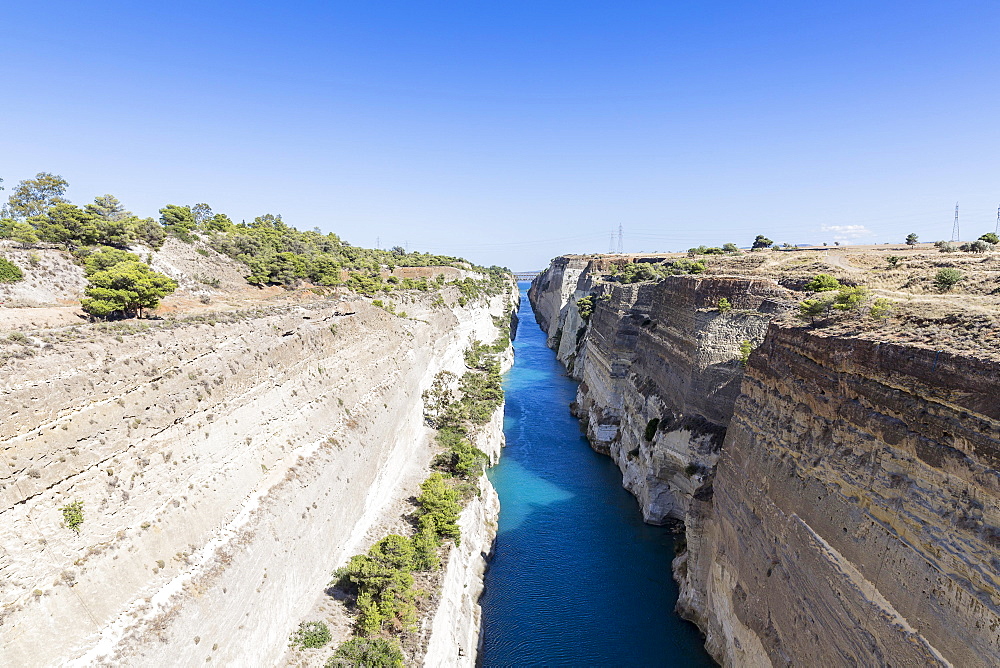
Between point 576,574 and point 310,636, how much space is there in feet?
37.5

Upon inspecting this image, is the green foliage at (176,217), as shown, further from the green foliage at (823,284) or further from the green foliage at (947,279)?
the green foliage at (947,279)

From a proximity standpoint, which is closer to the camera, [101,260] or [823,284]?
[823,284]

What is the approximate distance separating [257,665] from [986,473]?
14.0 meters

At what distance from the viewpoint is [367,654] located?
1161cm

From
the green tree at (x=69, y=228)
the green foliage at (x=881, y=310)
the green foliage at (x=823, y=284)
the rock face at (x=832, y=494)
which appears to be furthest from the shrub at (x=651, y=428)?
the green tree at (x=69, y=228)

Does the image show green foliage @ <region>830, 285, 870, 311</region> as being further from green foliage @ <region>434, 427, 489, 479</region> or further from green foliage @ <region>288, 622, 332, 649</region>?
green foliage @ <region>434, 427, 489, 479</region>

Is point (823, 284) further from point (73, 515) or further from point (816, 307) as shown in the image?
point (73, 515)

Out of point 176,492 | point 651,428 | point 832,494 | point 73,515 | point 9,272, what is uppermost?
point 9,272

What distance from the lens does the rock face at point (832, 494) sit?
285 inches

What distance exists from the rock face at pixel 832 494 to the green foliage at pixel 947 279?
4565mm

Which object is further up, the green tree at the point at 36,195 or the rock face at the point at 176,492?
the green tree at the point at 36,195

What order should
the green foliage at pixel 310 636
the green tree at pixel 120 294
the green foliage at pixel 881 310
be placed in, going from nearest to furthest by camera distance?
the green foliage at pixel 881 310, the green foliage at pixel 310 636, the green tree at pixel 120 294

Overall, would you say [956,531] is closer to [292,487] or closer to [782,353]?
[782,353]

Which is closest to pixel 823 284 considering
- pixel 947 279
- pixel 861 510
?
pixel 947 279
